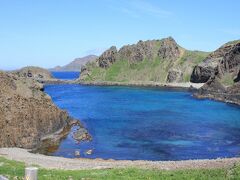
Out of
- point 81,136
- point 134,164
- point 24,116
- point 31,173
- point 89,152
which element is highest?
point 31,173

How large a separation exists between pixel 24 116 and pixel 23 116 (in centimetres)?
29

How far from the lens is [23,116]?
8462 centimetres

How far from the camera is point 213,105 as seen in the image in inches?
6703

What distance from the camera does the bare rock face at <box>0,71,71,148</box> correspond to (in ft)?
258

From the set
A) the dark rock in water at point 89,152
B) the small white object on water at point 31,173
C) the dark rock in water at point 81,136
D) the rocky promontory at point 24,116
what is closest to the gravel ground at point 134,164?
the rocky promontory at point 24,116

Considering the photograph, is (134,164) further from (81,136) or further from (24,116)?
(24,116)

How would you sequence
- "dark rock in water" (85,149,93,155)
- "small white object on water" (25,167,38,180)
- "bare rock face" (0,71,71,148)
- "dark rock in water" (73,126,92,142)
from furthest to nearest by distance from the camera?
"dark rock in water" (73,126,92,142), "bare rock face" (0,71,71,148), "dark rock in water" (85,149,93,155), "small white object on water" (25,167,38,180)

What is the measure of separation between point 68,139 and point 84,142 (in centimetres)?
500

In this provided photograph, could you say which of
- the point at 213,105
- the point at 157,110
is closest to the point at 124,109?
the point at 157,110

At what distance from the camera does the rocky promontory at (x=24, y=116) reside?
259 ft

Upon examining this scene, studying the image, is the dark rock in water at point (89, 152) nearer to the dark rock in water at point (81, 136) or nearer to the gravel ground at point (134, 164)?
the dark rock in water at point (81, 136)

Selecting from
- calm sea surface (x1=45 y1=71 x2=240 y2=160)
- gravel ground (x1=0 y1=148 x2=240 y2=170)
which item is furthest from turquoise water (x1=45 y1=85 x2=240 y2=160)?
gravel ground (x1=0 y1=148 x2=240 y2=170)

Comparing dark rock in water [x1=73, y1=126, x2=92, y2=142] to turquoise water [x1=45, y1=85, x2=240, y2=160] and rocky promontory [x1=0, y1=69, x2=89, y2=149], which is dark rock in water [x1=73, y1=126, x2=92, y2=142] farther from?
rocky promontory [x1=0, y1=69, x2=89, y2=149]

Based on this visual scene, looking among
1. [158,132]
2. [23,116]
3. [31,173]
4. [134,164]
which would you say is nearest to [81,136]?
[23,116]
